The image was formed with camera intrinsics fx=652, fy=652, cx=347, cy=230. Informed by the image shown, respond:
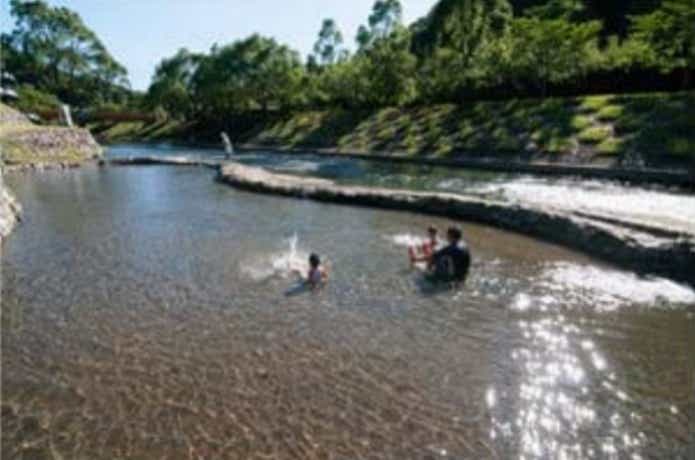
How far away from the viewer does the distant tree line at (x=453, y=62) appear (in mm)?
46469

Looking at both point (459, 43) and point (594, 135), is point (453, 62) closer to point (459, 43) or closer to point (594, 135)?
point (459, 43)

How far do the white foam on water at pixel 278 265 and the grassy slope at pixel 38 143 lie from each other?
32.7 meters

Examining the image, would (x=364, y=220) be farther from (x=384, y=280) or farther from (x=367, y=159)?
(x=367, y=159)

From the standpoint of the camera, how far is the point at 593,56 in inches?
1930

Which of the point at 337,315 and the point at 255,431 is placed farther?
the point at 337,315

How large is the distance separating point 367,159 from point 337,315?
3523cm

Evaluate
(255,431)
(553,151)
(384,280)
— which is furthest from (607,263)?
(553,151)

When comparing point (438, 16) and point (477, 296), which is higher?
point (438, 16)

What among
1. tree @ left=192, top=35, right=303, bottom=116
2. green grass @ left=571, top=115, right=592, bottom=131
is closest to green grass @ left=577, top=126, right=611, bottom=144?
green grass @ left=571, top=115, right=592, bottom=131

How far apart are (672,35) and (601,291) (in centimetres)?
3421

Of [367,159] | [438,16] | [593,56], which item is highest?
[438,16]

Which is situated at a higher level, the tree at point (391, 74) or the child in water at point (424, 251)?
the tree at point (391, 74)

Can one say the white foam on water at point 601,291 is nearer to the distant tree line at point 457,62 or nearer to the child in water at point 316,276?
the child in water at point 316,276

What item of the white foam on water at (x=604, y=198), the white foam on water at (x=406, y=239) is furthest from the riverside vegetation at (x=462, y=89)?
the white foam on water at (x=406, y=239)
